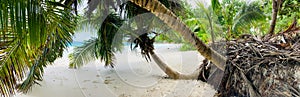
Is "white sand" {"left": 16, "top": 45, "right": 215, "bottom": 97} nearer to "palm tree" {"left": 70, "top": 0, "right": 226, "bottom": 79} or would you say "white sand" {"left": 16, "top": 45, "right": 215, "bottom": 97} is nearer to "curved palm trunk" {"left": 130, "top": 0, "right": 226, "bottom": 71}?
"palm tree" {"left": 70, "top": 0, "right": 226, "bottom": 79}

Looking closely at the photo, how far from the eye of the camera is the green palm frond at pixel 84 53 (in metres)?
4.33

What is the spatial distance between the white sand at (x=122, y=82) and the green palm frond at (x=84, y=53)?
25cm

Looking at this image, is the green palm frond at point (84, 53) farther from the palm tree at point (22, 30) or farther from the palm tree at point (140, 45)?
the palm tree at point (22, 30)

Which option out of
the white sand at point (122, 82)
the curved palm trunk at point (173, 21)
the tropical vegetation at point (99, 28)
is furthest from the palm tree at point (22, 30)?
the white sand at point (122, 82)

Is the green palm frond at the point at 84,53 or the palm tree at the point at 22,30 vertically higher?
the palm tree at the point at 22,30

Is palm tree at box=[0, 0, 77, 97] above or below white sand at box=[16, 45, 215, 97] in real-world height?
above

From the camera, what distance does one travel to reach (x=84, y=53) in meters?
4.54

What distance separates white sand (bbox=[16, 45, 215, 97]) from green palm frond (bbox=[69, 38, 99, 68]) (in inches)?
9.9

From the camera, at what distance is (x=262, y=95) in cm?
270

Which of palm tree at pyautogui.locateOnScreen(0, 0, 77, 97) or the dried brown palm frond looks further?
the dried brown palm frond

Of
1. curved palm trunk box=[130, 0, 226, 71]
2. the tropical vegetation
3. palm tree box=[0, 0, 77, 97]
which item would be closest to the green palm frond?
the tropical vegetation

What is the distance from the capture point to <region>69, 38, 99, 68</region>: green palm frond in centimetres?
433

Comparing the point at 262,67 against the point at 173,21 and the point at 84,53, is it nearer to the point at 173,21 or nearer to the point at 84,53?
the point at 173,21

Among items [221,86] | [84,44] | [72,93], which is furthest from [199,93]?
[84,44]
